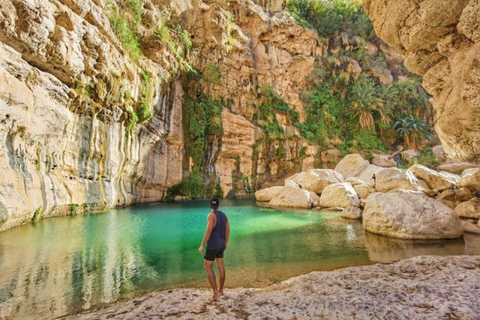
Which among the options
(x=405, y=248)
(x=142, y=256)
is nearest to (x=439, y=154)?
(x=405, y=248)

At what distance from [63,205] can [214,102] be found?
58.9ft

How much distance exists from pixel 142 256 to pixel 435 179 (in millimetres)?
15372

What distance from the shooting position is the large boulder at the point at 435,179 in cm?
1358

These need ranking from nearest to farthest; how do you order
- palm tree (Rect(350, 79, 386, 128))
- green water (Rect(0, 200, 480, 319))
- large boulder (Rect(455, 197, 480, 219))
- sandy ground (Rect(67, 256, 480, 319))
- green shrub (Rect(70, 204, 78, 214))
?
sandy ground (Rect(67, 256, 480, 319)) → green water (Rect(0, 200, 480, 319)) → large boulder (Rect(455, 197, 480, 219)) → green shrub (Rect(70, 204, 78, 214)) → palm tree (Rect(350, 79, 386, 128))

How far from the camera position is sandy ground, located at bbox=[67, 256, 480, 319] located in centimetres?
317

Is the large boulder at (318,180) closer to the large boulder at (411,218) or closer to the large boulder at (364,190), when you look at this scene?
the large boulder at (364,190)

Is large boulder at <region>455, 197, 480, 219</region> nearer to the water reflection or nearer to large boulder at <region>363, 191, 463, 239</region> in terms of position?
large boulder at <region>363, 191, 463, 239</region>

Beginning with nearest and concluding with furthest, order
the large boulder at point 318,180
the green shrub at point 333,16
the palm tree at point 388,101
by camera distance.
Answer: the large boulder at point 318,180, the palm tree at point 388,101, the green shrub at point 333,16

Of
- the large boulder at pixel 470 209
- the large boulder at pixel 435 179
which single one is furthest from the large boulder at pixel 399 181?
the large boulder at pixel 470 209

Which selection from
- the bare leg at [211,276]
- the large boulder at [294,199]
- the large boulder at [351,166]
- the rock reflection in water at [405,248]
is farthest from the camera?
the large boulder at [351,166]

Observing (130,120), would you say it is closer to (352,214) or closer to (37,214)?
(37,214)

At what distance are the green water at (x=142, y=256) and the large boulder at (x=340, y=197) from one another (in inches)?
196

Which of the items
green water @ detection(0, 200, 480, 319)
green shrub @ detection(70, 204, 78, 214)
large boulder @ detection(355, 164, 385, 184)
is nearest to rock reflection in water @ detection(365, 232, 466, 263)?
green water @ detection(0, 200, 480, 319)

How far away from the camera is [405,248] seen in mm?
7359
